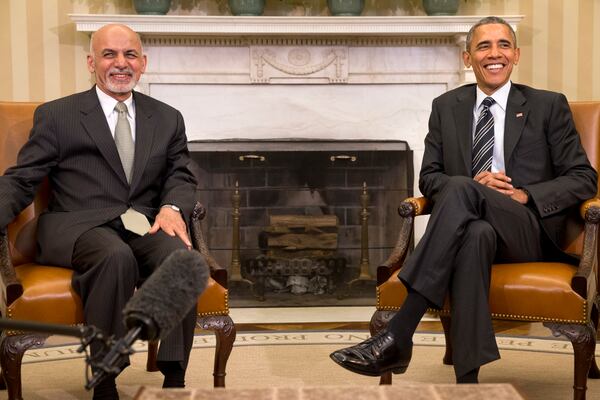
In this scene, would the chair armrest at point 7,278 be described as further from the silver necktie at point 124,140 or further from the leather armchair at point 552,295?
the leather armchair at point 552,295

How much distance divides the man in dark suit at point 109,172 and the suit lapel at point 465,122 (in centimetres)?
105

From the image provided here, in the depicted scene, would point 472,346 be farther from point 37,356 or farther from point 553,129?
point 37,356

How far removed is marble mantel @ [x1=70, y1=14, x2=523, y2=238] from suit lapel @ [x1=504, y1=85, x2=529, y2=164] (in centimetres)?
190

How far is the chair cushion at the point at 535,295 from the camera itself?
2.90 meters

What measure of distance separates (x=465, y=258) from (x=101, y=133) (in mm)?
1359

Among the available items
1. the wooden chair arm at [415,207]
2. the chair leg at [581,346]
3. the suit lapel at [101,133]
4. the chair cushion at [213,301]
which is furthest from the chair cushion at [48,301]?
the chair leg at [581,346]

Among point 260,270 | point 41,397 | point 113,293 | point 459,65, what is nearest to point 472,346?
point 113,293

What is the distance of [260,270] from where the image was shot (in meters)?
5.25

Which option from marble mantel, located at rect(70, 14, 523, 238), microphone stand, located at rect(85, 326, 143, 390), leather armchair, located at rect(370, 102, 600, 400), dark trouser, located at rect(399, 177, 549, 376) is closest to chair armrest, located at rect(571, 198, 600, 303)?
leather armchair, located at rect(370, 102, 600, 400)

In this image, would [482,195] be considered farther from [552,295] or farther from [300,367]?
[300,367]

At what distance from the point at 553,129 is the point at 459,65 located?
2.12 metres

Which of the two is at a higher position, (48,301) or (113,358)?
(113,358)

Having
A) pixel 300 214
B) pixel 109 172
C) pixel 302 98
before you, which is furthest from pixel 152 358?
pixel 302 98

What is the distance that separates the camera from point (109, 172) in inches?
125
